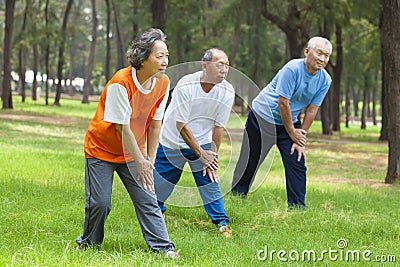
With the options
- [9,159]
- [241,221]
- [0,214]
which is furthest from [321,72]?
[9,159]

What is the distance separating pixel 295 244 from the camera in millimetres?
6441

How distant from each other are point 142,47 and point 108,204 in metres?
1.32

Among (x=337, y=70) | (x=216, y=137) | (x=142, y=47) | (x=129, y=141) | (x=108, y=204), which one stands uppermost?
(x=337, y=70)

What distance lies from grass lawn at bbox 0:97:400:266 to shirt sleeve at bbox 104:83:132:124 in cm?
108

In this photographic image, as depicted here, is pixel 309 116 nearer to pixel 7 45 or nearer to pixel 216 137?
pixel 216 137

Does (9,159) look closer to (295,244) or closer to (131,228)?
(131,228)

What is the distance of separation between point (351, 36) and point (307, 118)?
33.7m

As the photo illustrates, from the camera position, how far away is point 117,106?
18.1 ft

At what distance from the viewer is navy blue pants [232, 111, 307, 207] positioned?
8.52m

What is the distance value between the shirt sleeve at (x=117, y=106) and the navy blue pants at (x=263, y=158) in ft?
10.3

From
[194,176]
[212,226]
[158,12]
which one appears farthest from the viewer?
[158,12]

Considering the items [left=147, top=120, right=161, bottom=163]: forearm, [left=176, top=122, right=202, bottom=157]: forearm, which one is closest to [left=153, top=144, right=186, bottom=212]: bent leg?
[left=176, top=122, right=202, bottom=157]: forearm

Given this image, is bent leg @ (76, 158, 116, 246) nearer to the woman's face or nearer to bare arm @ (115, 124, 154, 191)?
bare arm @ (115, 124, 154, 191)

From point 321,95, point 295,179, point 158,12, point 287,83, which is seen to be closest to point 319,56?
point 287,83
